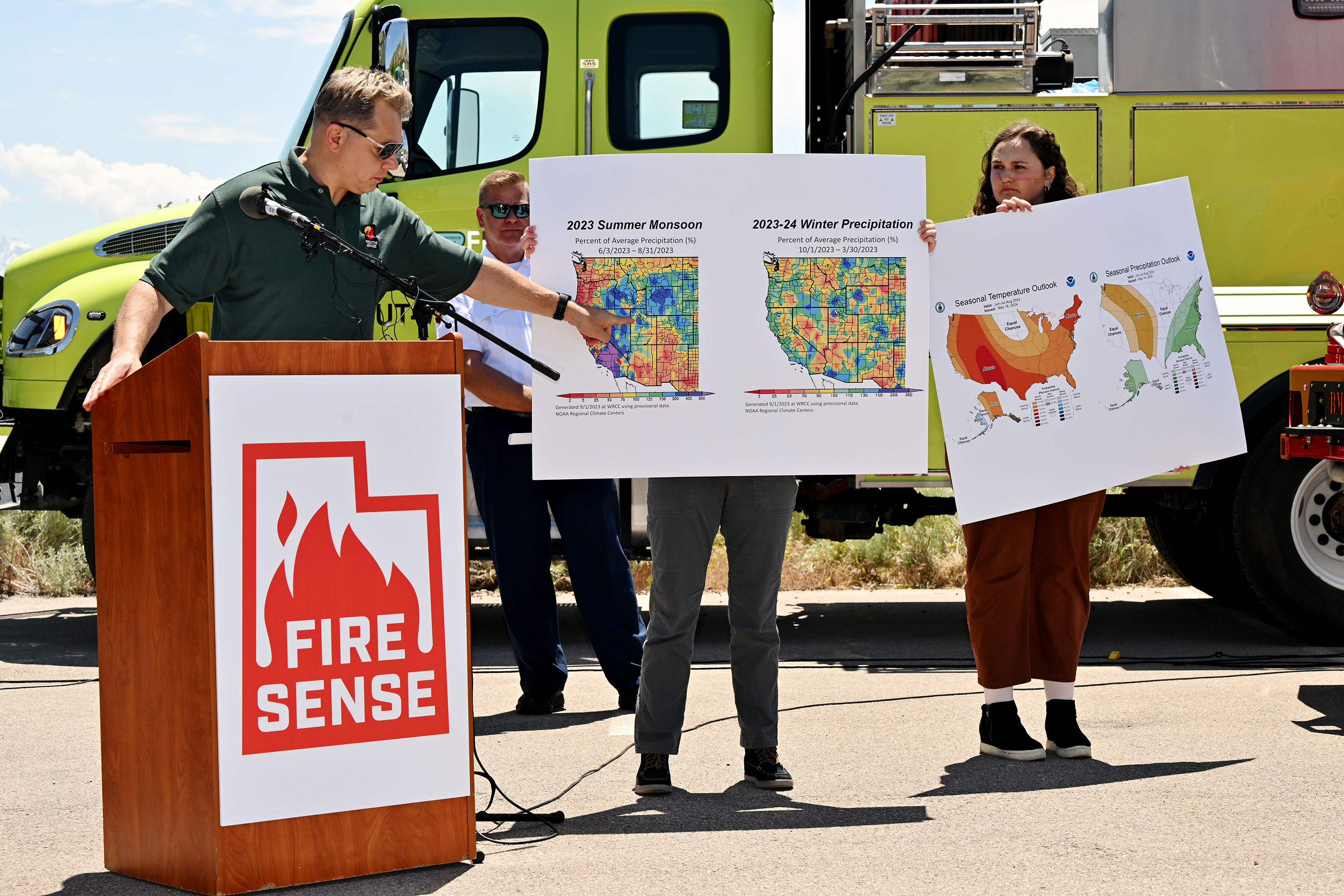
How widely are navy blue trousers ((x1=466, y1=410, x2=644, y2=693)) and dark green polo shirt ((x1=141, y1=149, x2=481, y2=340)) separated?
5.12ft

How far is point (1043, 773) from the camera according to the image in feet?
13.4

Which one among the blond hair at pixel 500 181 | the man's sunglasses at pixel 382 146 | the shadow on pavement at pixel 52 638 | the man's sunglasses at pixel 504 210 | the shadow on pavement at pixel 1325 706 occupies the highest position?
the blond hair at pixel 500 181

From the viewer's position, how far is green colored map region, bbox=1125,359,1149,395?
435cm

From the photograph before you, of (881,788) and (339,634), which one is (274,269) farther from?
(881,788)

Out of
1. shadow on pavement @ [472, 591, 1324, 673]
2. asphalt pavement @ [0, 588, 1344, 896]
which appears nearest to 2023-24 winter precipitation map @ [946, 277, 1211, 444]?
asphalt pavement @ [0, 588, 1344, 896]

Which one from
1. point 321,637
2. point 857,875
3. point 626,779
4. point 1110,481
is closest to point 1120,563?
point 1110,481

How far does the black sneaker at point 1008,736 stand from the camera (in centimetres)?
425

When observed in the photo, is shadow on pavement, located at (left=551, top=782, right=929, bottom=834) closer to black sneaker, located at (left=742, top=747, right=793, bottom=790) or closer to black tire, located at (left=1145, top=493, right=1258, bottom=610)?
black sneaker, located at (left=742, top=747, right=793, bottom=790)

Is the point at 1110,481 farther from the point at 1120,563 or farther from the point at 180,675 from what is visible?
the point at 1120,563

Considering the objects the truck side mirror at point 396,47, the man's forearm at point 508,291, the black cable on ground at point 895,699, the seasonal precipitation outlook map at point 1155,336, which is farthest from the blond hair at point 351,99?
the seasonal precipitation outlook map at point 1155,336

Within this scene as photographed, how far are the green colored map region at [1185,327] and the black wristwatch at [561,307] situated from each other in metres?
2.00

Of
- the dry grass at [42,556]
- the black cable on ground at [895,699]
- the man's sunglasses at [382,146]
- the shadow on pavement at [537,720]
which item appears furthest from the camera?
the dry grass at [42,556]

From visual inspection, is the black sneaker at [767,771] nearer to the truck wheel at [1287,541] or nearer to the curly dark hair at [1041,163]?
the curly dark hair at [1041,163]

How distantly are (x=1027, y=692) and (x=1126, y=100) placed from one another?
277 cm
